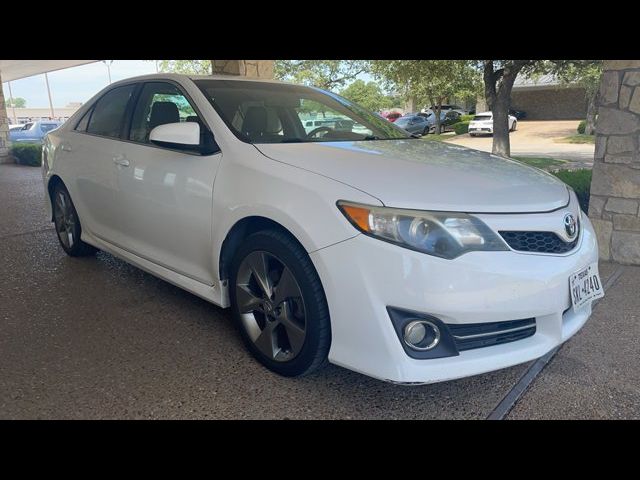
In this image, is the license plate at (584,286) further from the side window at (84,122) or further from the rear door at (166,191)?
the side window at (84,122)

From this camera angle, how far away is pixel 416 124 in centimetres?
2727

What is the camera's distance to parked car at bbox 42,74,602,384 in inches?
76.0

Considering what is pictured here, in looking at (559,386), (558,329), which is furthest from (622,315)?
(558,329)

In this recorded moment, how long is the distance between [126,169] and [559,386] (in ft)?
9.28

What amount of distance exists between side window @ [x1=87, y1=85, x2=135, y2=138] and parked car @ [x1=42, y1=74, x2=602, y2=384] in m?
0.43

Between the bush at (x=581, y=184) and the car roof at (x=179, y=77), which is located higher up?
the car roof at (x=179, y=77)

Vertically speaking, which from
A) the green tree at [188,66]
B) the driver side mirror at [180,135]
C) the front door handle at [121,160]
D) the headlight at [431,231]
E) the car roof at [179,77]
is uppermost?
the green tree at [188,66]

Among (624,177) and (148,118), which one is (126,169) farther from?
(624,177)

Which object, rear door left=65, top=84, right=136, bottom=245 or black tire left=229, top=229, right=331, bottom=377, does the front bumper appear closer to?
black tire left=229, top=229, right=331, bottom=377

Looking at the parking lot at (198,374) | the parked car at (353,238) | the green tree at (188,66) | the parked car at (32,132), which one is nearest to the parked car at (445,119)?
the green tree at (188,66)

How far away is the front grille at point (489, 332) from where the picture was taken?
6.50 feet

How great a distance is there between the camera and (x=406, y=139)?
3.24 m

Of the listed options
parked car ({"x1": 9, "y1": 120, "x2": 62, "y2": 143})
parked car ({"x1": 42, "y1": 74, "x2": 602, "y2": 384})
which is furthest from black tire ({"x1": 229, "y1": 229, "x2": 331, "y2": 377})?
parked car ({"x1": 9, "y1": 120, "x2": 62, "y2": 143})

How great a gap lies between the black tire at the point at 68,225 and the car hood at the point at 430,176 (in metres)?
2.40
